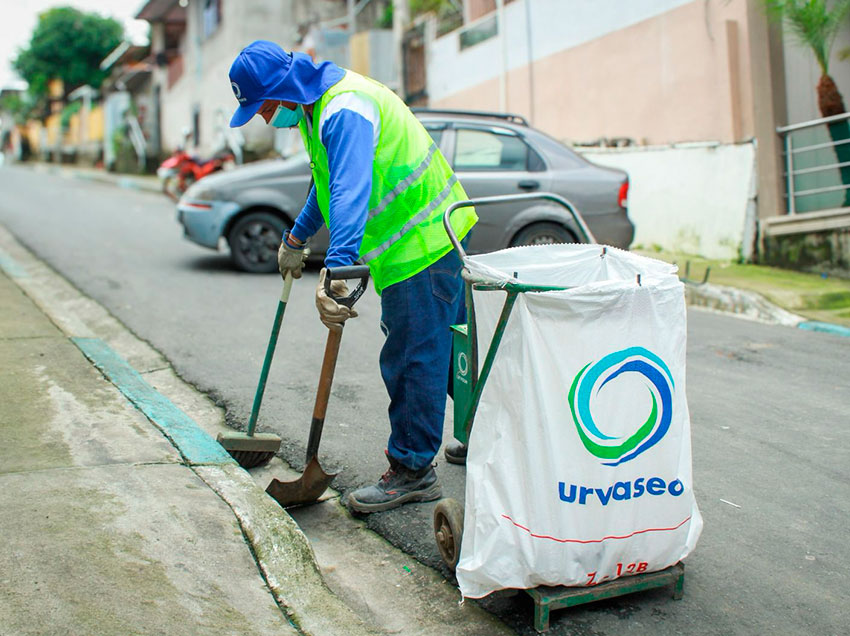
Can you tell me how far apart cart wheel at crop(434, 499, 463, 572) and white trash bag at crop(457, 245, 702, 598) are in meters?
0.20

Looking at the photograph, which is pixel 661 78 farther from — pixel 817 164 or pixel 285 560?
pixel 285 560

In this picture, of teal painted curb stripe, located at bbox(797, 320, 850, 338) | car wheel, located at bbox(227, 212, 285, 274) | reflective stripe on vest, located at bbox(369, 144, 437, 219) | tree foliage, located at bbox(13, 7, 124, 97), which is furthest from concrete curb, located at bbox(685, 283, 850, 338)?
tree foliage, located at bbox(13, 7, 124, 97)

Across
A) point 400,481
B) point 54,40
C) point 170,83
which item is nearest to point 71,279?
point 400,481

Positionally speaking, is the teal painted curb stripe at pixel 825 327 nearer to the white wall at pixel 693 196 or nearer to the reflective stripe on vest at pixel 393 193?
the white wall at pixel 693 196

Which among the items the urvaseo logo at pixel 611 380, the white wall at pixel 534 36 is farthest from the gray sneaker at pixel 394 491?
the white wall at pixel 534 36

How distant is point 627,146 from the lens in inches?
460

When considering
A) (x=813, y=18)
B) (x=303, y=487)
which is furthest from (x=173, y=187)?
(x=303, y=487)

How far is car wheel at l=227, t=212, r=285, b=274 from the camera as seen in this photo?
8.52 m

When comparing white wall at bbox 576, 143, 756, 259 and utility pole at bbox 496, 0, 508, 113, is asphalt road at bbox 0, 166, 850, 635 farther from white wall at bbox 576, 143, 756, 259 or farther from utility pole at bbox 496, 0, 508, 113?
utility pole at bbox 496, 0, 508, 113

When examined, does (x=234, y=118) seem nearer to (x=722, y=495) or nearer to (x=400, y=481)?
(x=400, y=481)

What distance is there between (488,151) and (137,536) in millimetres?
6193

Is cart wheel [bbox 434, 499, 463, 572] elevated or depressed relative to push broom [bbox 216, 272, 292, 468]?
depressed

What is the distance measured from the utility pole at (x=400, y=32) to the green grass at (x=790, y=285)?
10.2 m

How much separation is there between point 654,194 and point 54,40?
36.2m
